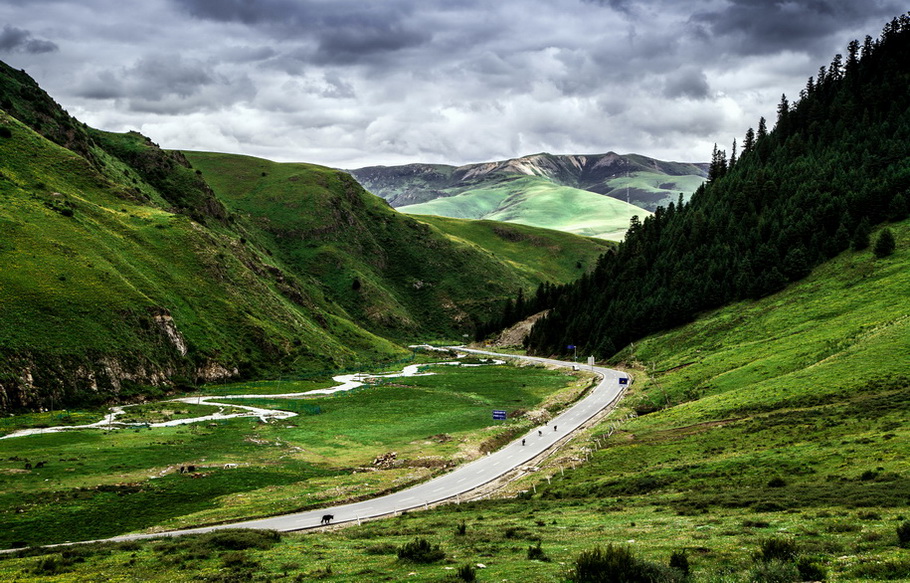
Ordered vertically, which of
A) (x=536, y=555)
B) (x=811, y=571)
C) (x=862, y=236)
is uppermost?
(x=862, y=236)

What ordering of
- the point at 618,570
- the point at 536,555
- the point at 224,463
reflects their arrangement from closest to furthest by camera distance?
the point at 618,570, the point at 536,555, the point at 224,463

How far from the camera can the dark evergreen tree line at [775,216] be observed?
127 meters

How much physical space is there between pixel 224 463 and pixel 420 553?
5052 centimetres

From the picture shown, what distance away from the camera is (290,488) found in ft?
201

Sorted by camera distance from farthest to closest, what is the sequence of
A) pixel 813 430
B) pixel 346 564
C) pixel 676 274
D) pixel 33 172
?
pixel 676 274
pixel 33 172
pixel 813 430
pixel 346 564

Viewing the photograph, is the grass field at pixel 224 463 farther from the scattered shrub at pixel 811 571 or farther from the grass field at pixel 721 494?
the scattered shrub at pixel 811 571

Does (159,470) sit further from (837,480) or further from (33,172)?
(33,172)

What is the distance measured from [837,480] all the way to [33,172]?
167649mm

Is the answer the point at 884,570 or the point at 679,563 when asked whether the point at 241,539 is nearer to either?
the point at 679,563

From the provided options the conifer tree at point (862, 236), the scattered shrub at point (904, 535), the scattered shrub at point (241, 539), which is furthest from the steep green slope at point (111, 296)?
the conifer tree at point (862, 236)

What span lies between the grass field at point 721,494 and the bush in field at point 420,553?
539mm

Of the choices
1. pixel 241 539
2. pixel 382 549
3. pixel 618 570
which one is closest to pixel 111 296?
pixel 241 539

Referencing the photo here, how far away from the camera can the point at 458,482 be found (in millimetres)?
64750

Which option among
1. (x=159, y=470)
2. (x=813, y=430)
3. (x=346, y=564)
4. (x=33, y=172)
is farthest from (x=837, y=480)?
(x=33, y=172)
